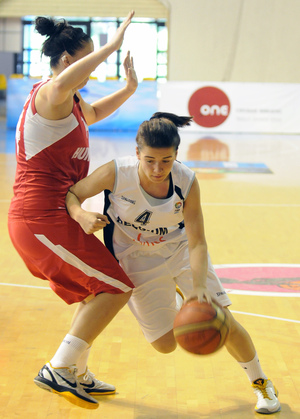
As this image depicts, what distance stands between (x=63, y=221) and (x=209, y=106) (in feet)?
44.6

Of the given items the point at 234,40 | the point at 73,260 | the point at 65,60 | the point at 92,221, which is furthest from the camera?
the point at 234,40

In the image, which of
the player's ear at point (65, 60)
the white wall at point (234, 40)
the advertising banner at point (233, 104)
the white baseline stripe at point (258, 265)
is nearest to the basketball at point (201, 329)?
the player's ear at point (65, 60)

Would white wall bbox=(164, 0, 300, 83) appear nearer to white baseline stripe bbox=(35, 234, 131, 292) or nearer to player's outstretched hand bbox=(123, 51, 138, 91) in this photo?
player's outstretched hand bbox=(123, 51, 138, 91)

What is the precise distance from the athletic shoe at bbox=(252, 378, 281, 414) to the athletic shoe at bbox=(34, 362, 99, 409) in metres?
0.82

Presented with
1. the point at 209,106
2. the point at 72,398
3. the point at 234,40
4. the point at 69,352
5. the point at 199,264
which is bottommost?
the point at 72,398

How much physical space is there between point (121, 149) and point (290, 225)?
20.0 feet

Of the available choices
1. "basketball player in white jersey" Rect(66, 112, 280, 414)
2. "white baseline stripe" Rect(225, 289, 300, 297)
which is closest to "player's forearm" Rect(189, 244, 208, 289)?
"basketball player in white jersey" Rect(66, 112, 280, 414)

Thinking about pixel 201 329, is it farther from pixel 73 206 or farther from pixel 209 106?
pixel 209 106

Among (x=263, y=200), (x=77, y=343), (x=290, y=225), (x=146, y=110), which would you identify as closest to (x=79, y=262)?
(x=77, y=343)

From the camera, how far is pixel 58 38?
9.84 ft

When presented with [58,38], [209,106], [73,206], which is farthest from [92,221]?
[209,106]

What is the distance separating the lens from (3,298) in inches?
182

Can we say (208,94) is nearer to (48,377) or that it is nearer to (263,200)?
(263,200)

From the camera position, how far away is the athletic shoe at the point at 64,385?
2752 millimetres
